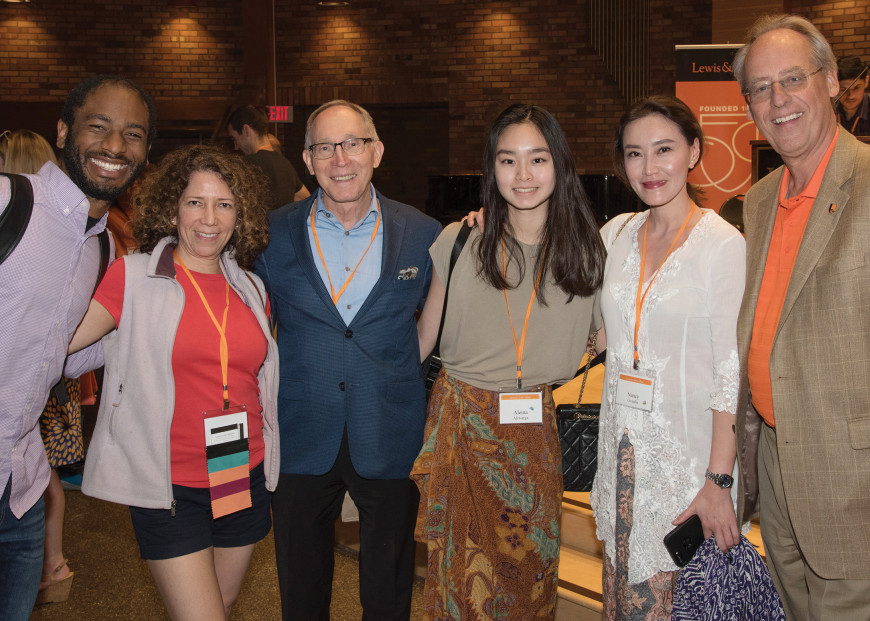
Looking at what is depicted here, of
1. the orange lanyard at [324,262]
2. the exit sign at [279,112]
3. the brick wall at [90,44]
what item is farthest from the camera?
the brick wall at [90,44]

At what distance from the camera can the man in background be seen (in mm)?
5430

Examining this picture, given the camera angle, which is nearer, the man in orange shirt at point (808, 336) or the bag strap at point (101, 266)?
the man in orange shirt at point (808, 336)

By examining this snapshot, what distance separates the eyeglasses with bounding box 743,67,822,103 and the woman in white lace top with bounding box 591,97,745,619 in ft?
0.59

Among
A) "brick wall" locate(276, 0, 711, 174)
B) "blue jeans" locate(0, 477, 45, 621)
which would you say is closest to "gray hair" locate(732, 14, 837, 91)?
"blue jeans" locate(0, 477, 45, 621)

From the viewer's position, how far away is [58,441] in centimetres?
341

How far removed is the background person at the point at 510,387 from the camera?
2.24m

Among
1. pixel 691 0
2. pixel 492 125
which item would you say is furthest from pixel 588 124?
pixel 492 125

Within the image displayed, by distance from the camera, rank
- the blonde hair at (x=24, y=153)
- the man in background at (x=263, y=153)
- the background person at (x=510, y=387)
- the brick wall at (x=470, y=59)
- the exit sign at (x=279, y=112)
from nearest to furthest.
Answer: the background person at (x=510, y=387), the blonde hair at (x=24, y=153), the man in background at (x=263, y=153), the brick wall at (x=470, y=59), the exit sign at (x=279, y=112)

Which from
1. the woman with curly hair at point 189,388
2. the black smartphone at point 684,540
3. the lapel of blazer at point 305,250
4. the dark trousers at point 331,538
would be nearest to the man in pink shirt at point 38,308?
the woman with curly hair at point 189,388

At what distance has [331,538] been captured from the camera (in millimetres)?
Answer: 2438

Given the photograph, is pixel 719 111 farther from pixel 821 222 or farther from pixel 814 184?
pixel 821 222

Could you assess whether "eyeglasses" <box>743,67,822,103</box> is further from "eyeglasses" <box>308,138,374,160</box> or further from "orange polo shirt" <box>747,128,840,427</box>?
"eyeglasses" <box>308,138,374,160</box>

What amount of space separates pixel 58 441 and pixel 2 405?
6.34ft

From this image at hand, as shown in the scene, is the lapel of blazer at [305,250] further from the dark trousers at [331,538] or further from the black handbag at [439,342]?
the dark trousers at [331,538]
